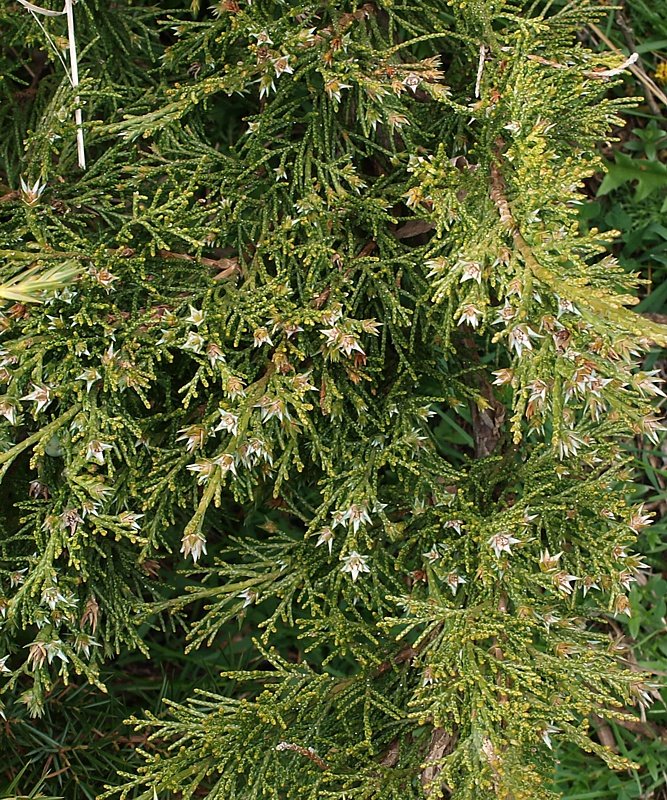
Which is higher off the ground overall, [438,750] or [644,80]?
[644,80]

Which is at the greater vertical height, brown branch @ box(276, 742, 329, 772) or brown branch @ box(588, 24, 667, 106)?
brown branch @ box(588, 24, 667, 106)

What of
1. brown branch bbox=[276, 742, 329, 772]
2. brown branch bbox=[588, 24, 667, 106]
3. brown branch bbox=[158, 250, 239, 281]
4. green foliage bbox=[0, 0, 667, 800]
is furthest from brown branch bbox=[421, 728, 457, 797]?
brown branch bbox=[588, 24, 667, 106]

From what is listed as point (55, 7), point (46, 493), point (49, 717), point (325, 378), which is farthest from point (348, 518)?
point (55, 7)

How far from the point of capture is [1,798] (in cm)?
220

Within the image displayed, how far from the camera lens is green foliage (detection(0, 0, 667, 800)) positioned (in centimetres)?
165

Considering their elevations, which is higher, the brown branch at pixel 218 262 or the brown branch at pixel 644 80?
the brown branch at pixel 644 80

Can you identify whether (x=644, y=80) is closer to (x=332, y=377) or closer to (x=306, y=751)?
(x=332, y=377)

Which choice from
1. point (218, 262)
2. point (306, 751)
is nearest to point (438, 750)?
point (306, 751)

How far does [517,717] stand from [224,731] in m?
0.66

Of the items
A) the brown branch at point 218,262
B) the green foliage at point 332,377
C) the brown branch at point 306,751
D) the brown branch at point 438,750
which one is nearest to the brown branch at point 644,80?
the green foliage at point 332,377

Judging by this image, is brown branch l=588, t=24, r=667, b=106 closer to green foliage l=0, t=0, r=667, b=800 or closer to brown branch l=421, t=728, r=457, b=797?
green foliage l=0, t=0, r=667, b=800

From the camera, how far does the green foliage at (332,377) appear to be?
1653 millimetres

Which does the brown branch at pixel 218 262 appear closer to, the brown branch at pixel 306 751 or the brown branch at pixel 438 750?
the brown branch at pixel 306 751

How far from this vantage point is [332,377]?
6.36 feet
